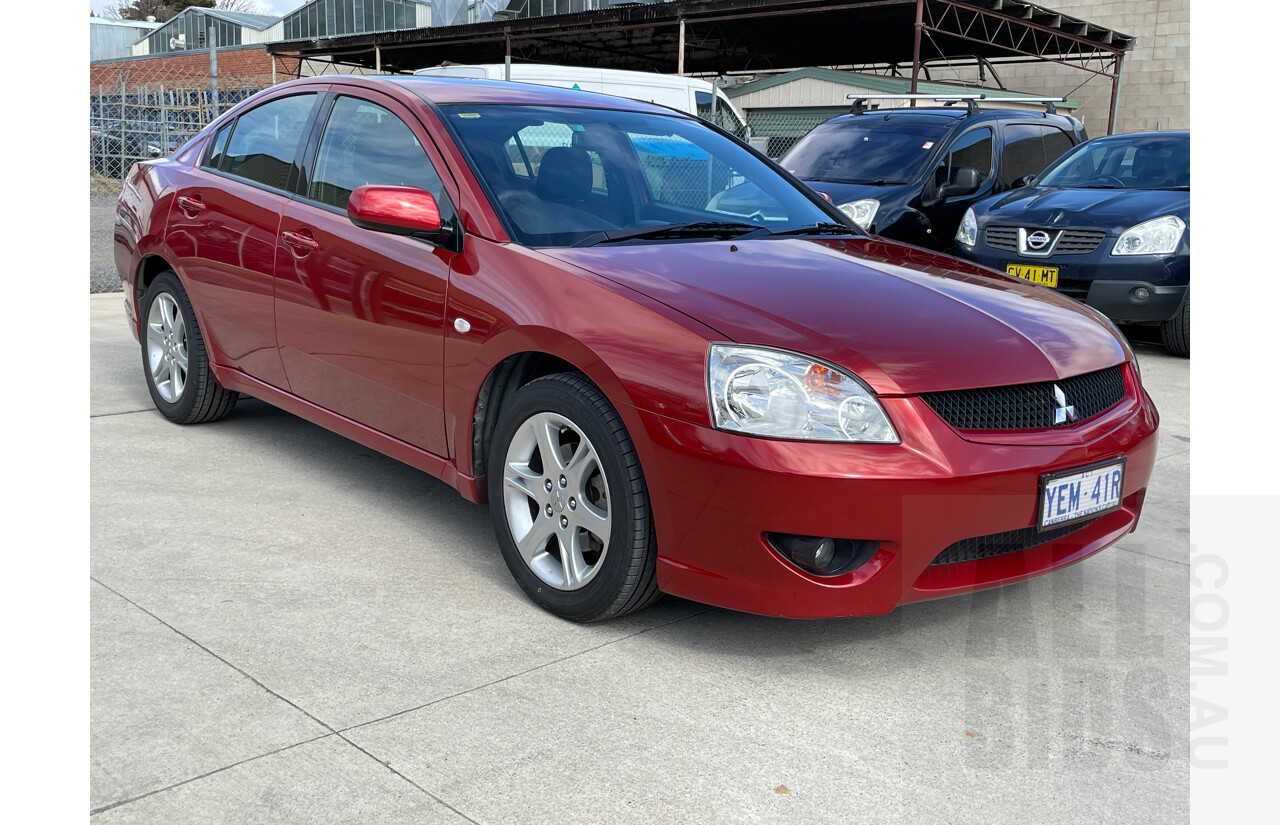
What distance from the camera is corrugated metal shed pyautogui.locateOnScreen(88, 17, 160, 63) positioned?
55.4m

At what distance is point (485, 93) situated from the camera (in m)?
4.29

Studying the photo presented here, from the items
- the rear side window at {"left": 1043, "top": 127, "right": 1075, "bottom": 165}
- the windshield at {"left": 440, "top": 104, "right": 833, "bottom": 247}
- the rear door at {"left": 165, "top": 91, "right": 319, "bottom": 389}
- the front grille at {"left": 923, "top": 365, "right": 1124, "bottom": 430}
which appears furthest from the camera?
the rear side window at {"left": 1043, "top": 127, "right": 1075, "bottom": 165}

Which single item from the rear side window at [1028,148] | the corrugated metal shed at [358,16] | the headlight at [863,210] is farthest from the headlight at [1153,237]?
the corrugated metal shed at [358,16]

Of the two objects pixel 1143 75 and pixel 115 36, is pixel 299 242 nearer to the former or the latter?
pixel 1143 75

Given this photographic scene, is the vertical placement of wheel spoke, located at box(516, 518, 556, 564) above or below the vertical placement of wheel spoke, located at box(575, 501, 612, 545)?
below

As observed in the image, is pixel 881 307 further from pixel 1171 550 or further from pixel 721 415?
pixel 1171 550

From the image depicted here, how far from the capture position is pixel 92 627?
322cm

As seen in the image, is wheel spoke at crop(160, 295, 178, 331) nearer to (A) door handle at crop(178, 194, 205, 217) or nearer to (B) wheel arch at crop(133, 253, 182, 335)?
(B) wheel arch at crop(133, 253, 182, 335)

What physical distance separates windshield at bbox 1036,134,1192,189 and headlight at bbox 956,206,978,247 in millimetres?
938

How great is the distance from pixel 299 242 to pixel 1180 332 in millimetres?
6278

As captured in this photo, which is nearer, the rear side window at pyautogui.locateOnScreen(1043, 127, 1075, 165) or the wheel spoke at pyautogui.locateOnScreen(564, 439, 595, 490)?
the wheel spoke at pyautogui.locateOnScreen(564, 439, 595, 490)

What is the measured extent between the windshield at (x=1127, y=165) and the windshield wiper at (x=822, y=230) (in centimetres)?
548

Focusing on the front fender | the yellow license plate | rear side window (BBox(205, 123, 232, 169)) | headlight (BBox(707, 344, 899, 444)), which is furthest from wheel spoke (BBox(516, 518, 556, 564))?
the yellow license plate

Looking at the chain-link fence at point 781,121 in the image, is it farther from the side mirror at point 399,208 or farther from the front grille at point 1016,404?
the front grille at point 1016,404
